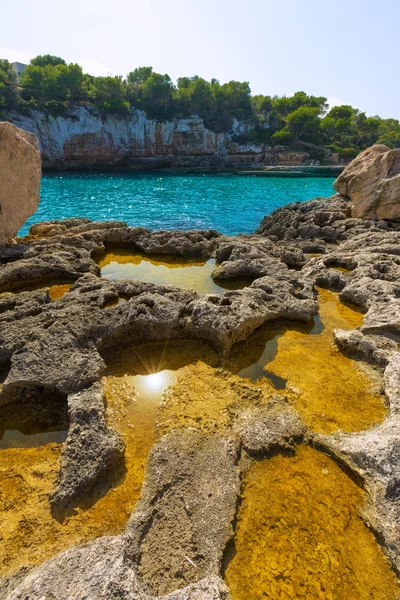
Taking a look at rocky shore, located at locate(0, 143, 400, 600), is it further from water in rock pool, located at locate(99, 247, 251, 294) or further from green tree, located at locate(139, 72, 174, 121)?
green tree, located at locate(139, 72, 174, 121)

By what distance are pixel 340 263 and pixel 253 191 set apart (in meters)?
26.8

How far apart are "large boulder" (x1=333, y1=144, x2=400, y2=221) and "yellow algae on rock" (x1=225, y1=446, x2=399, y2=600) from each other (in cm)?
1354

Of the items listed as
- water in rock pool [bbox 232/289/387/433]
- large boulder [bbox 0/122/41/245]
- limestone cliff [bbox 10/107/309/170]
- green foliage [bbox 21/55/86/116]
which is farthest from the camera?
limestone cliff [bbox 10/107/309/170]

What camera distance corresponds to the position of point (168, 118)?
67.1 metres

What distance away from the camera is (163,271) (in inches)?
423

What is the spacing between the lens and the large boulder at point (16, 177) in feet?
34.2

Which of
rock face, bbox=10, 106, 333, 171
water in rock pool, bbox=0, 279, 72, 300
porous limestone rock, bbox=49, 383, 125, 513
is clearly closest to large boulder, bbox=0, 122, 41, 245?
water in rock pool, bbox=0, 279, 72, 300

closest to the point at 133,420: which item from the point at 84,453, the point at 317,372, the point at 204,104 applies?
the point at 84,453

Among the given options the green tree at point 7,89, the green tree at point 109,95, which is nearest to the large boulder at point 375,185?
the green tree at point 109,95

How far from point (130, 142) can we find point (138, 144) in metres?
1.77

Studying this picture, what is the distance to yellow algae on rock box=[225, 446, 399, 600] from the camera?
2.84 metres

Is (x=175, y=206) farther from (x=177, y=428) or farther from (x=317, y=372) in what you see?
(x=177, y=428)

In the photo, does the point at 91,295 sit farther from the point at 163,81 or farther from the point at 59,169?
the point at 163,81

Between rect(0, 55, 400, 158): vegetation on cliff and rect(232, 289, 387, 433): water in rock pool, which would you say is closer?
rect(232, 289, 387, 433): water in rock pool
